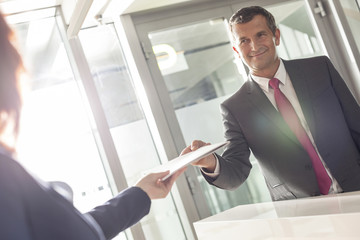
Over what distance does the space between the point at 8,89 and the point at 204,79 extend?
3143mm

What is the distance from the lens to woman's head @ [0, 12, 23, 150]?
31.6 inches

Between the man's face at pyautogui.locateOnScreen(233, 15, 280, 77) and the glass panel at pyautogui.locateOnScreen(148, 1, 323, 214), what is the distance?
4.61ft

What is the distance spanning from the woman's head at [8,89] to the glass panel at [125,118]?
8.54 ft

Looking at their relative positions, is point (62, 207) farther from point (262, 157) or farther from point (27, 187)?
point (262, 157)

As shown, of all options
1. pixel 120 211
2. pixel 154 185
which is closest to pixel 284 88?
pixel 154 185

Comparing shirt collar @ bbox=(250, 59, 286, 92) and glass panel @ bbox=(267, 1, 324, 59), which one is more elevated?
glass panel @ bbox=(267, 1, 324, 59)

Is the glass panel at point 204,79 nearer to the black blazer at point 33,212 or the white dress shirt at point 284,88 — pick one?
the white dress shirt at point 284,88

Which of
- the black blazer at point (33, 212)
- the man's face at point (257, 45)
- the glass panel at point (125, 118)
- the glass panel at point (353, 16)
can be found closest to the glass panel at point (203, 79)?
the glass panel at point (125, 118)

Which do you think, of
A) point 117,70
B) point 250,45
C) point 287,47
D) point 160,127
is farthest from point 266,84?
point 287,47

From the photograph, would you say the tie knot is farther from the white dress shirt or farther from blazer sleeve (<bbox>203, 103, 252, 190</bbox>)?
blazer sleeve (<bbox>203, 103, 252, 190</bbox>)

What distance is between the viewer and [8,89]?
81 cm

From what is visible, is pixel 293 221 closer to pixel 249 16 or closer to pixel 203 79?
pixel 249 16

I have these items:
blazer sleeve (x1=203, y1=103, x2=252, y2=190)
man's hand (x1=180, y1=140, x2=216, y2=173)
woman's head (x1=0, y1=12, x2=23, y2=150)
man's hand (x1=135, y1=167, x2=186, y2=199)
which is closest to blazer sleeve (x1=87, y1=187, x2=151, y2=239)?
man's hand (x1=135, y1=167, x2=186, y2=199)

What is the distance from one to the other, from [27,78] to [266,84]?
1.55 metres
